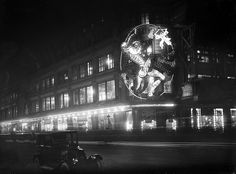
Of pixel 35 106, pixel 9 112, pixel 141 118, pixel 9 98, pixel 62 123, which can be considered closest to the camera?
pixel 141 118

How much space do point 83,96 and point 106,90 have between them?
8791 mm

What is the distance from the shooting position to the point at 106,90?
5706 cm

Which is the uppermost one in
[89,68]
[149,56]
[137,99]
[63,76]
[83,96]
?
[89,68]

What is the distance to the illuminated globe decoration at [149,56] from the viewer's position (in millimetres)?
44406

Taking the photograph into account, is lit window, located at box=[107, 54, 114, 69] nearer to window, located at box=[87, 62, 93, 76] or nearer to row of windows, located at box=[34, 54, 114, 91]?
row of windows, located at box=[34, 54, 114, 91]

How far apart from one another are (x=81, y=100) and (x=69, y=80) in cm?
641

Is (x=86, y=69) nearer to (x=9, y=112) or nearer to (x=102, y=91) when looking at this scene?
(x=102, y=91)

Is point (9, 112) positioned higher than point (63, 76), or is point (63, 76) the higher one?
point (63, 76)

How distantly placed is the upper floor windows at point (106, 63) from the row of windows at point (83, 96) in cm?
244

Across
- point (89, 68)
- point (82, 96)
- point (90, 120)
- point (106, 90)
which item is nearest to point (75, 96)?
point (82, 96)

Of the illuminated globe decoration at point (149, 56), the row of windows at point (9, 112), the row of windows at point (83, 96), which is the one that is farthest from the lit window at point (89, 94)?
the row of windows at point (9, 112)

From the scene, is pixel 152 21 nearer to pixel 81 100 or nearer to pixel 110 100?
pixel 110 100

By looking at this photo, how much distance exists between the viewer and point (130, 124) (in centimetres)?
5200

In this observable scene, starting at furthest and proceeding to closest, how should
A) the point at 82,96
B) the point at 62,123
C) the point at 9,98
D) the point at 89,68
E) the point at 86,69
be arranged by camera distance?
1. the point at 9,98
2. the point at 62,123
3. the point at 82,96
4. the point at 86,69
5. the point at 89,68
